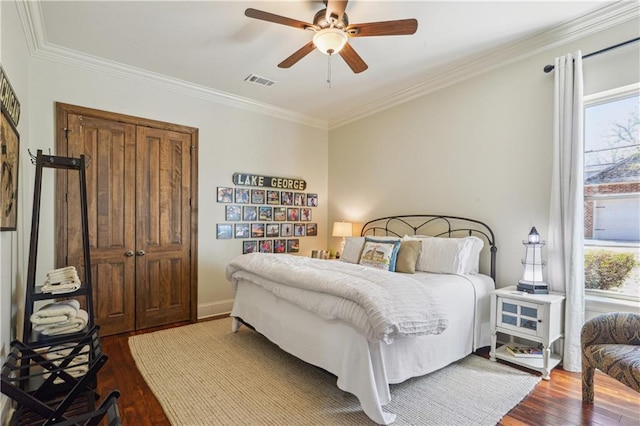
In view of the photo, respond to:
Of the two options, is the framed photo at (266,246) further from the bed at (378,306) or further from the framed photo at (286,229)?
the bed at (378,306)

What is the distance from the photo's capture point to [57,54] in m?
3.22

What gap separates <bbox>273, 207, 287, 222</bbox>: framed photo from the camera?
4887 mm

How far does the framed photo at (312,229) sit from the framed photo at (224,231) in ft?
4.37

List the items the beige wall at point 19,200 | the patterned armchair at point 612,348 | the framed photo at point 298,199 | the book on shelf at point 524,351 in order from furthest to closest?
the framed photo at point 298,199
the book on shelf at point 524,351
the beige wall at point 19,200
the patterned armchair at point 612,348

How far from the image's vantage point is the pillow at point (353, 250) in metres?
3.88

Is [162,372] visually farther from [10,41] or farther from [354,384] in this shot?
[10,41]

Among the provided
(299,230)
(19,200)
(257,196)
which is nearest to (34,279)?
(19,200)

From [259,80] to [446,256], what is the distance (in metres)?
2.91

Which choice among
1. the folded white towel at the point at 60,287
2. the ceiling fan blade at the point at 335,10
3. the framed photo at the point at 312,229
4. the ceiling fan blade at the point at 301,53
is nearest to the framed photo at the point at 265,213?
the framed photo at the point at 312,229

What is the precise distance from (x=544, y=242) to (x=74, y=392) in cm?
365

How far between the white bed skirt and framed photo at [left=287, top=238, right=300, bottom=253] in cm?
172

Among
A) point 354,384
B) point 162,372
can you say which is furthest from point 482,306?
point 162,372

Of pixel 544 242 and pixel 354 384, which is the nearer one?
pixel 354 384

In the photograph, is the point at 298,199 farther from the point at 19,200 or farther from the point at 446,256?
the point at 19,200
